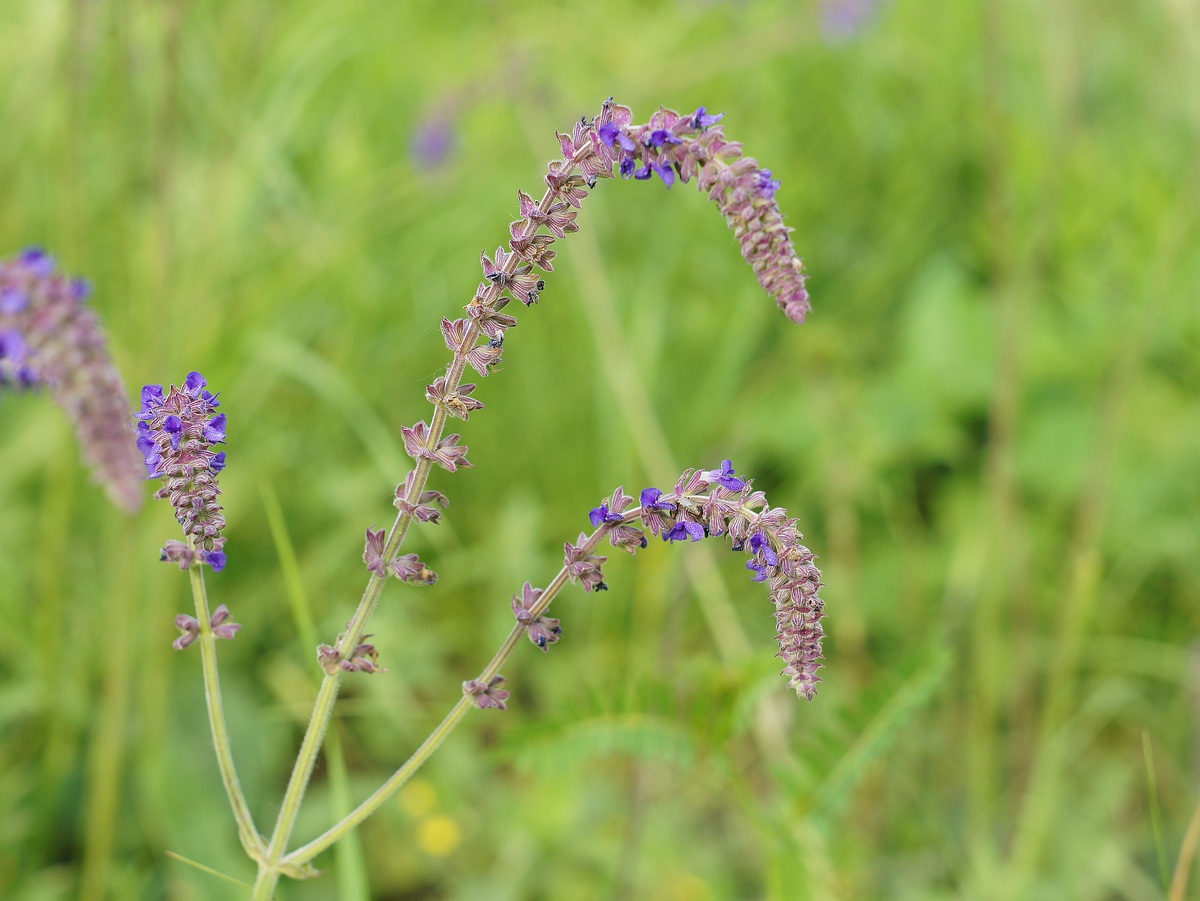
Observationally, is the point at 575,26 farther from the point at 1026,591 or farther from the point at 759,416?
the point at 1026,591

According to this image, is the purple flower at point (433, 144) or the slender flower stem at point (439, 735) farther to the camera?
the purple flower at point (433, 144)

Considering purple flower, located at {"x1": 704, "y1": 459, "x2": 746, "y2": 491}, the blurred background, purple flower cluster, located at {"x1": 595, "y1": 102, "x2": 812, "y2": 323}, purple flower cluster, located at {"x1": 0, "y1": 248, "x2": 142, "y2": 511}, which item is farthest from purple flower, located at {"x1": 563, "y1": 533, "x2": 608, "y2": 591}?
the blurred background

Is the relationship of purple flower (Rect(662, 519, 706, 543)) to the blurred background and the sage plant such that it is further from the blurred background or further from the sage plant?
the blurred background

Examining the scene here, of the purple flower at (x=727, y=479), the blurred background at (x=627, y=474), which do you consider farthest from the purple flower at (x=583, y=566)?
the blurred background at (x=627, y=474)

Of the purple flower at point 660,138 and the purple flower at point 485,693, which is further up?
the purple flower at point 660,138

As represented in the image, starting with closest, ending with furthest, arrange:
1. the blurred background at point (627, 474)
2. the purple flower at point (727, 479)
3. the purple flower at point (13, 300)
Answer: the purple flower at point (13, 300), the purple flower at point (727, 479), the blurred background at point (627, 474)

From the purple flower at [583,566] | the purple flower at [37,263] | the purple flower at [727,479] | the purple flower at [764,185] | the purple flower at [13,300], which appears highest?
the purple flower at [764,185]

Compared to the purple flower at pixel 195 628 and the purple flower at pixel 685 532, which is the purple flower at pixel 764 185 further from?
the purple flower at pixel 195 628

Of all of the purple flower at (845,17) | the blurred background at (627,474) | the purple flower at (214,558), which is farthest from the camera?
the purple flower at (845,17)
